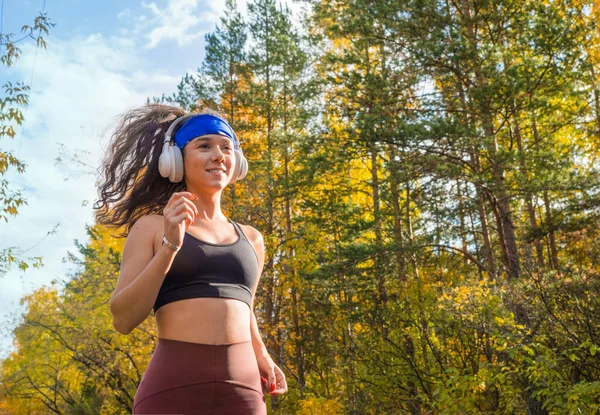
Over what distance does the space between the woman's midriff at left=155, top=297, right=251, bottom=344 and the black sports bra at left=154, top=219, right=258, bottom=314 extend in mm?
21

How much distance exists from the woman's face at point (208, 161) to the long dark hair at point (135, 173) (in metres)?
0.16

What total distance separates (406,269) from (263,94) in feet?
25.4

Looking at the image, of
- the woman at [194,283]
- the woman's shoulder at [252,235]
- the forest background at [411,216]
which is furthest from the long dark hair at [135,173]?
the forest background at [411,216]

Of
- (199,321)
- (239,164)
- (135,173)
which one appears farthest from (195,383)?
(135,173)

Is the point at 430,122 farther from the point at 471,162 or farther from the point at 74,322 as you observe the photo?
the point at 74,322

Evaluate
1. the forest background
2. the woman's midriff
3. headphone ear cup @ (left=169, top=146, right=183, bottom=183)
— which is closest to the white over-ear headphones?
headphone ear cup @ (left=169, top=146, right=183, bottom=183)

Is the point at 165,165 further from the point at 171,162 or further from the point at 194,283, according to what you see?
the point at 194,283

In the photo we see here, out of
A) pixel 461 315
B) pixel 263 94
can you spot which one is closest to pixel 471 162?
pixel 461 315

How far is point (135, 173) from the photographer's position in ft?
7.55

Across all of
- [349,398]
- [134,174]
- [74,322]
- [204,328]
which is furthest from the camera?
[74,322]

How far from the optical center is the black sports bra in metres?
1.80

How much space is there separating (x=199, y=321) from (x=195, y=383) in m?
0.17

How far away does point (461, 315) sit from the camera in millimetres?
7176

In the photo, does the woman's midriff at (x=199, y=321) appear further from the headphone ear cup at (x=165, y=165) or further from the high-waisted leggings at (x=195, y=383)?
the headphone ear cup at (x=165, y=165)
